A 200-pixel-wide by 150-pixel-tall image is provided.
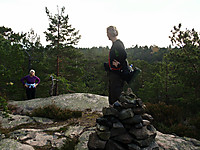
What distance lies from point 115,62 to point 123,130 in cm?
175

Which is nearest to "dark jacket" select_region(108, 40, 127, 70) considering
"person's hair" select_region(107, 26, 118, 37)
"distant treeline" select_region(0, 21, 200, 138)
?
"person's hair" select_region(107, 26, 118, 37)

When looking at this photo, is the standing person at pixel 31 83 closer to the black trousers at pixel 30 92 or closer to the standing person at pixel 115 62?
the black trousers at pixel 30 92

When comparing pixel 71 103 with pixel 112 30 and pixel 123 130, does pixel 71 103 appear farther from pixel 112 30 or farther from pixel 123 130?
pixel 112 30

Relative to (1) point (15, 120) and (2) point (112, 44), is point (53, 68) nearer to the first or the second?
(1) point (15, 120)

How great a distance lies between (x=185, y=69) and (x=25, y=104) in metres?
8.71

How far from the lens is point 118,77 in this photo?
13.0 ft

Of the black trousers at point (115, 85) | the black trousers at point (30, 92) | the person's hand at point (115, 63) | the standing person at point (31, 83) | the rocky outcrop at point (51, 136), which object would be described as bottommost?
the rocky outcrop at point (51, 136)

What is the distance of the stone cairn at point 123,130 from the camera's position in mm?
3279

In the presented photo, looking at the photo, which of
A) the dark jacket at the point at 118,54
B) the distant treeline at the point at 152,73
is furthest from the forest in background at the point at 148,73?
the dark jacket at the point at 118,54

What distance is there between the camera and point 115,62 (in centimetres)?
378

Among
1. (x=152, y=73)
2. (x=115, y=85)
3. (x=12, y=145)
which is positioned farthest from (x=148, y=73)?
(x=12, y=145)

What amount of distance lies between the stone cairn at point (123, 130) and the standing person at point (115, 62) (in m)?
0.40

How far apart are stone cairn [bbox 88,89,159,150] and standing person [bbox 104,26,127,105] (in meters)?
0.40

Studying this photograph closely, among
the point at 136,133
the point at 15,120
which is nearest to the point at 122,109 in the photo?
the point at 136,133
